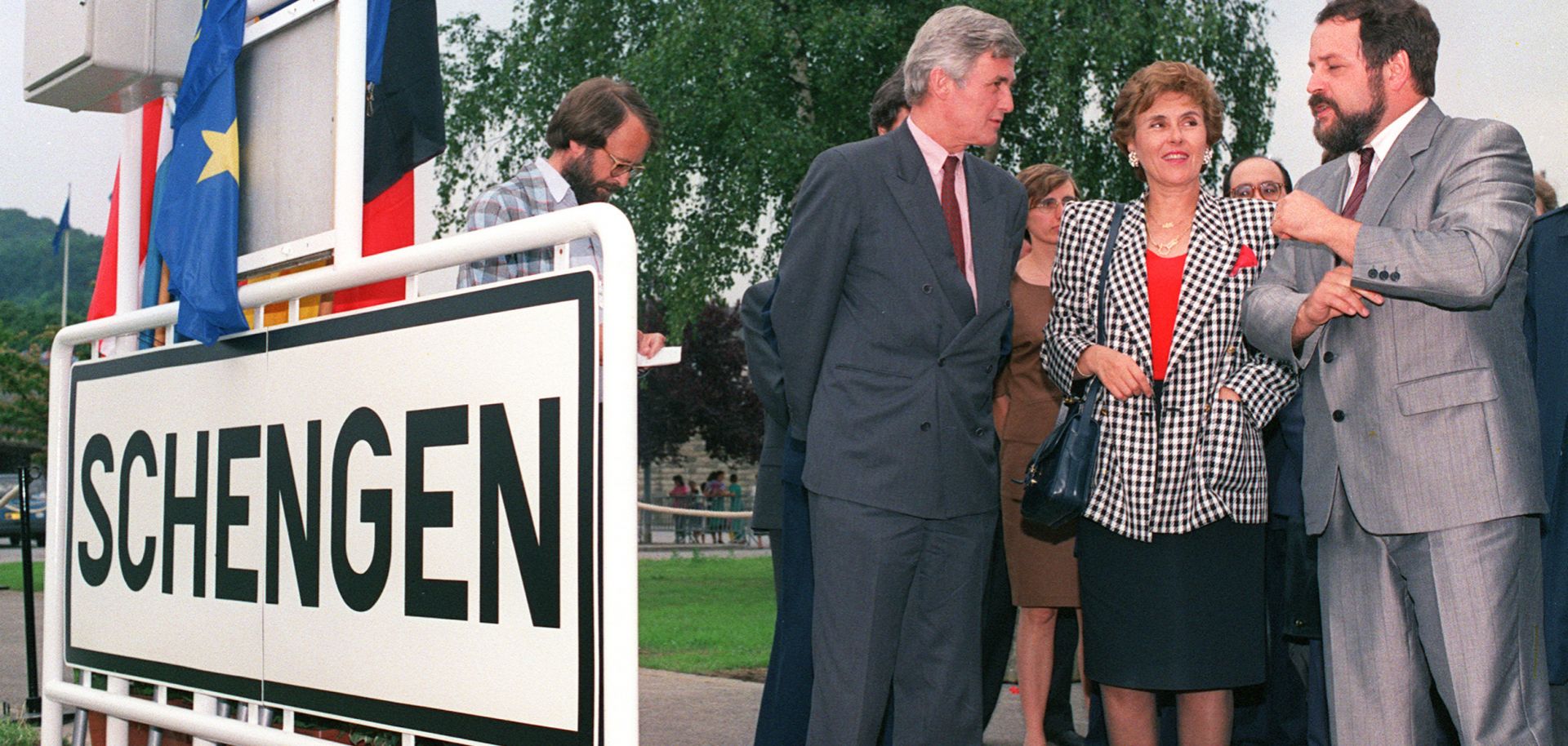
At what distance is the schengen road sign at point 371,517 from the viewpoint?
2221 millimetres

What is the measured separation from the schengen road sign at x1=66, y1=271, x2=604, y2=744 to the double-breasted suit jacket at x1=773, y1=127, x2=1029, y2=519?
94 cm

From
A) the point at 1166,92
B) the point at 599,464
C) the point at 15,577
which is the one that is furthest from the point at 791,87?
the point at 599,464

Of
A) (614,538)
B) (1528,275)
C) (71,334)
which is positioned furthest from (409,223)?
(1528,275)

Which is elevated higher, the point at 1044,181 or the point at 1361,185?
the point at 1044,181

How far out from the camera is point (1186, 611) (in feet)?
10.5

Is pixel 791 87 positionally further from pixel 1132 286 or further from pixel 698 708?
pixel 1132 286

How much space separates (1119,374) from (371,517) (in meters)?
1.69

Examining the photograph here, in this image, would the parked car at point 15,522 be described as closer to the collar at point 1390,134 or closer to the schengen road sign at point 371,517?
the schengen road sign at point 371,517

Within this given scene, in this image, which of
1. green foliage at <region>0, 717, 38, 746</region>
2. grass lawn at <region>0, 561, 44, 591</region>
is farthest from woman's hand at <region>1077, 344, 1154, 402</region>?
grass lawn at <region>0, 561, 44, 591</region>

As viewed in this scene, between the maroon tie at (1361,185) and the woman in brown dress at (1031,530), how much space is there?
4.46ft

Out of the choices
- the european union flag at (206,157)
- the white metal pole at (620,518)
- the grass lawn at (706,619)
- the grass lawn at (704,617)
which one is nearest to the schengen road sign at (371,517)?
the white metal pole at (620,518)

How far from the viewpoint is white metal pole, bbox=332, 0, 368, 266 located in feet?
10.0

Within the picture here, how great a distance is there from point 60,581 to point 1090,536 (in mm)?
2718

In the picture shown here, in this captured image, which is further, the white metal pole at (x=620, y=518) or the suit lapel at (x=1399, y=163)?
the suit lapel at (x=1399, y=163)
